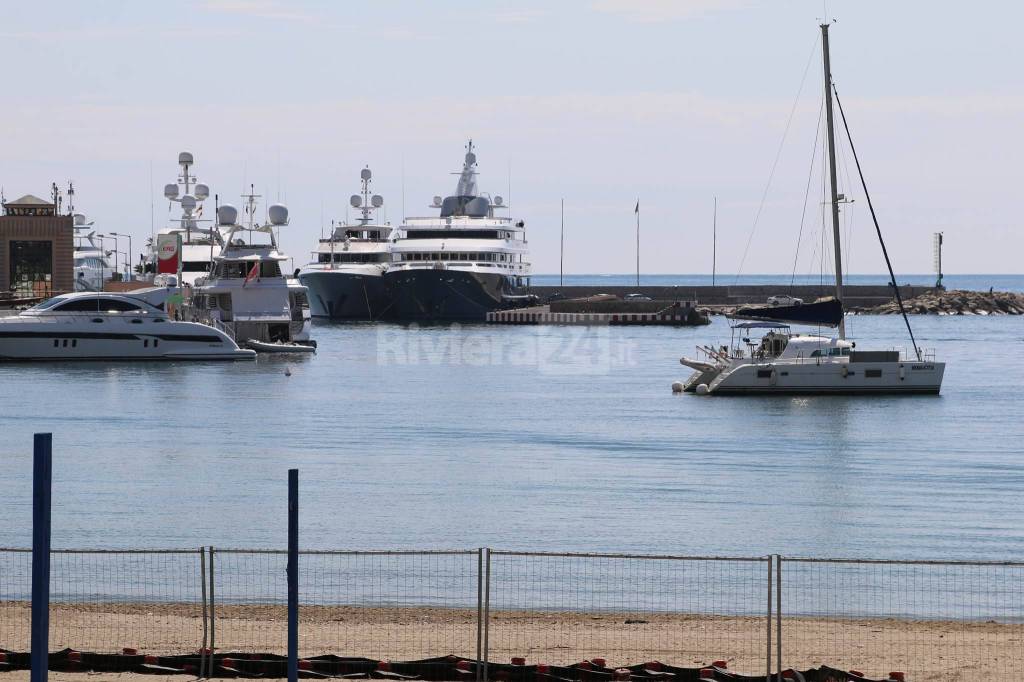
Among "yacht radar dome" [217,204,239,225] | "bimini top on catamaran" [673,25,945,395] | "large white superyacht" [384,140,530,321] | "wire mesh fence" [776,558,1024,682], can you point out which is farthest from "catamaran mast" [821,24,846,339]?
"large white superyacht" [384,140,530,321]

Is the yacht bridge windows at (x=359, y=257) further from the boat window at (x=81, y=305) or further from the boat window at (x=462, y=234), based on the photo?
the boat window at (x=81, y=305)

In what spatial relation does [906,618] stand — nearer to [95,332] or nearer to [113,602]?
[113,602]

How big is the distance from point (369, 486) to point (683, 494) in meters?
6.99

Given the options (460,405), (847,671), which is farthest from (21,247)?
(847,671)

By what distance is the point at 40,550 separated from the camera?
11680 mm

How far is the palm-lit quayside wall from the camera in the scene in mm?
15586

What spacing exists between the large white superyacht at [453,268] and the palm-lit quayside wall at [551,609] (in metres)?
98.8

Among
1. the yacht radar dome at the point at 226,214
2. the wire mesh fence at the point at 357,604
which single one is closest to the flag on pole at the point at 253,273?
the yacht radar dome at the point at 226,214

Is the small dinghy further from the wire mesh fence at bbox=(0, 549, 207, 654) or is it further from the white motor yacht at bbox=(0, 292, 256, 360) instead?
the wire mesh fence at bbox=(0, 549, 207, 654)

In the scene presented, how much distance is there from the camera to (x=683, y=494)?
31.7 meters

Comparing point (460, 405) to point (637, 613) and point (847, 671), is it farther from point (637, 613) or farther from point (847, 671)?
point (847, 671)

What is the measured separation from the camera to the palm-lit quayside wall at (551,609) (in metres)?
15.6

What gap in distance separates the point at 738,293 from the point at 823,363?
111 metres

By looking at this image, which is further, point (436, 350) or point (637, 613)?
point (436, 350)
